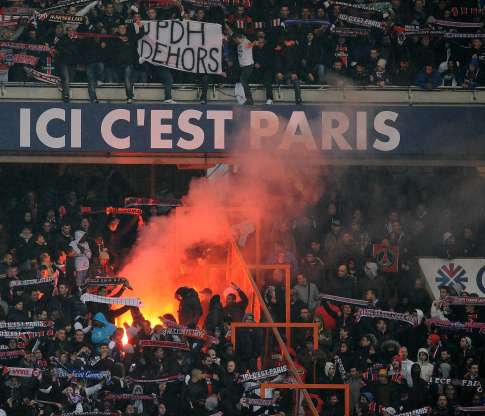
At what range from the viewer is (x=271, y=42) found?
2133cm

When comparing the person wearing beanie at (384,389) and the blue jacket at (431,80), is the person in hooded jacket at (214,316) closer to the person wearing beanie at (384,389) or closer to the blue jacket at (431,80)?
the person wearing beanie at (384,389)

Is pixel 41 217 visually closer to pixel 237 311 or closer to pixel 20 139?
pixel 20 139

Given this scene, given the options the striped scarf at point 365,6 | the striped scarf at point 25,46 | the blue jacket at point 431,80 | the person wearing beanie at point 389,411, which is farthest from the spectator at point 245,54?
the person wearing beanie at point 389,411

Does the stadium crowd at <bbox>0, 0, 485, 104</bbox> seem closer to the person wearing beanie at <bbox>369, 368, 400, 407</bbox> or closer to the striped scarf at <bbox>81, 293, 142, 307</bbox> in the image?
the striped scarf at <bbox>81, 293, 142, 307</bbox>

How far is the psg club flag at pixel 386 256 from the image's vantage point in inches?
797

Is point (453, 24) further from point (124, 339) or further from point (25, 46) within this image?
point (124, 339)

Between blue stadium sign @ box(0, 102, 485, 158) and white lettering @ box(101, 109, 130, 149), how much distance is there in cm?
1

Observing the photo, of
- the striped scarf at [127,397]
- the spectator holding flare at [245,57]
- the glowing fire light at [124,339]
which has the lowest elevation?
the striped scarf at [127,397]

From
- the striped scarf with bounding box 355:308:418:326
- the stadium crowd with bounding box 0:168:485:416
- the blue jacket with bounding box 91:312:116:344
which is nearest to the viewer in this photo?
the stadium crowd with bounding box 0:168:485:416

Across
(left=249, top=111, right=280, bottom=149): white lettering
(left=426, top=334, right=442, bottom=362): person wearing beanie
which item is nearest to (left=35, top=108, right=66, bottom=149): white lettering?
(left=249, top=111, right=280, bottom=149): white lettering

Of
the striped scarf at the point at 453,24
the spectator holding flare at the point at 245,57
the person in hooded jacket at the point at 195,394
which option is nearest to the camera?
the person in hooded jacket at the point at 195,394

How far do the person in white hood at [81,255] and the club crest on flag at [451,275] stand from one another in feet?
15.3

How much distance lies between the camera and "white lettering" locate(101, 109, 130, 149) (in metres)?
21.1

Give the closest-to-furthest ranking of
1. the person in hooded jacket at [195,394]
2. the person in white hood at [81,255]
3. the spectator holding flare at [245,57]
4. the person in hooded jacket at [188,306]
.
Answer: the person in hooded jacket at [195,394] < the person in hooded jacket at [188,306] < the person in white hood at [81,255] < the spectator holding flare at [245,57]
